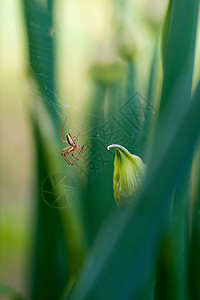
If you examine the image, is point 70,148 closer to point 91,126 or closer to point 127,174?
point 91,126

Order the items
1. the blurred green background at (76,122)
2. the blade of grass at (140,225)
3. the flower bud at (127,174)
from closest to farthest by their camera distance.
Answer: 1. the blade of grass at (140,225)
2. the flower bud at (127,174)
3. the blurred green background at (76,122)

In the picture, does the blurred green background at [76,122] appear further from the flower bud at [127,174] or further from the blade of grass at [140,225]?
the blade of grass at [140,225]

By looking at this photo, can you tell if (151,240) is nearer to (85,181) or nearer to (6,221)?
(85,181)

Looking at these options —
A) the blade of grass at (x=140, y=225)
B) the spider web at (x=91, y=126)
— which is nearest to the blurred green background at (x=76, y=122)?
the spider web at (x=91, y=126)

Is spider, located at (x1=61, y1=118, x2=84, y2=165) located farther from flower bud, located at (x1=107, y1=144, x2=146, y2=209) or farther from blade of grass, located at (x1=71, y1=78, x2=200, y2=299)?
blade of grass, located at (x1=71, y1=78, x2=200, y2=299)

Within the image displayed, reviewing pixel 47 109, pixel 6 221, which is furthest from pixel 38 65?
pixel 6 221

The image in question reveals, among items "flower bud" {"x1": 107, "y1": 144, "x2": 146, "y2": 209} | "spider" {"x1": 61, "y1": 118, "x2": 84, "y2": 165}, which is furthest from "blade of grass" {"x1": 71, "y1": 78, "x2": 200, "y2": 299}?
"spider" {"x1": 61, "y1": 118, "x2": 84, "y2": 165}
